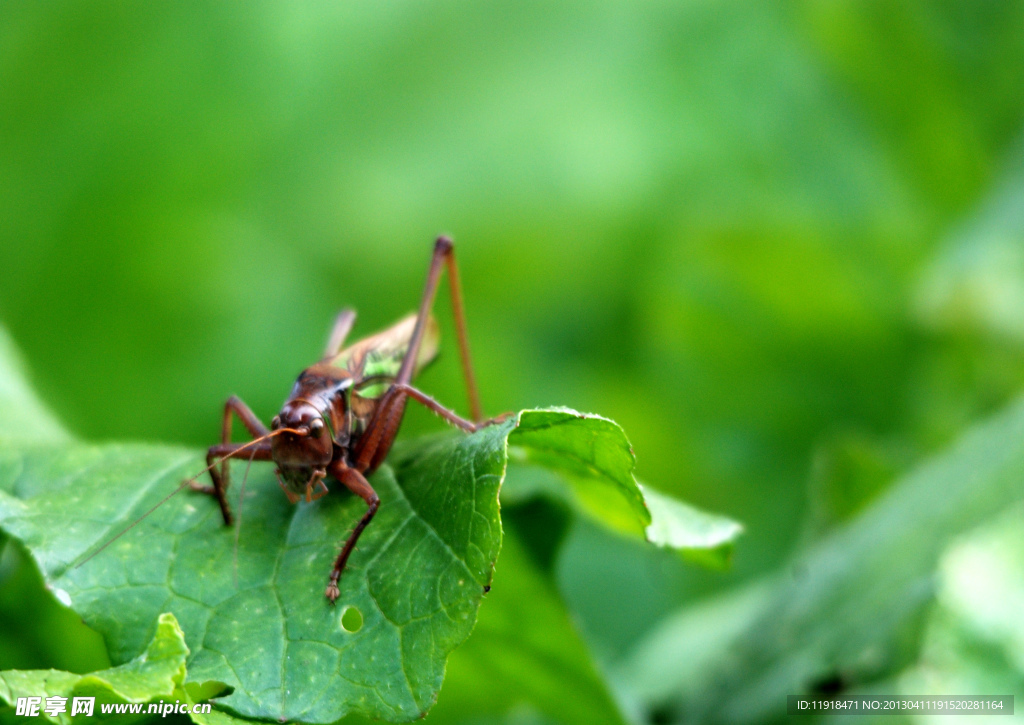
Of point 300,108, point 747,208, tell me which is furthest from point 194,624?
point 300,108

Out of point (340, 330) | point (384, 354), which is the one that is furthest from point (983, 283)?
point (340, 330)

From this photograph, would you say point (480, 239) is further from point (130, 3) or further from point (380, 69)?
point (130, 3)

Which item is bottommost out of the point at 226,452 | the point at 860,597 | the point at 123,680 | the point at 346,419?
the point at 123,680

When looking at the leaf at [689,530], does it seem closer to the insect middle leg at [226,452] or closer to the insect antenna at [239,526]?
the insect antenna at [239,526]

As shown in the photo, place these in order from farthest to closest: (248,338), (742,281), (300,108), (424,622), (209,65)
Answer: (300,108) → (209,65) → (248,338) → (742,281) → (424,622)

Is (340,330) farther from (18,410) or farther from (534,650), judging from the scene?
(534,650)

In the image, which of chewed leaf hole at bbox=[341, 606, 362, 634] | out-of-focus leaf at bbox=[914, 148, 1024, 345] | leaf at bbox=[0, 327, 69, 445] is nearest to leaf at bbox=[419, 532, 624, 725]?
chewed leaf hole at bbox=[341, 606, 362, 634]

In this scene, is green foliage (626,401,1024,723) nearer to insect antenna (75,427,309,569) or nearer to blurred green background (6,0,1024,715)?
blurred green background (6,0,1024,715)
